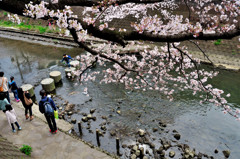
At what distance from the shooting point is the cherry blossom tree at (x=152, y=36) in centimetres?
364

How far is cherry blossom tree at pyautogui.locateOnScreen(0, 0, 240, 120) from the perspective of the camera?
12.0ft

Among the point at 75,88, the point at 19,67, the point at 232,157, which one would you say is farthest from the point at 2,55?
the point at 232,157

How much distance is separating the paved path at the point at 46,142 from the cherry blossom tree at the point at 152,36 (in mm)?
Answer: 2964

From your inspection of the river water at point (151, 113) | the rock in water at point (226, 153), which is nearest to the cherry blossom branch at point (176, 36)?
the river water at point (151, 113)

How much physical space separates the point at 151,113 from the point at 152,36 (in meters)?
7.58

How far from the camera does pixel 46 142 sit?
23.2 ft

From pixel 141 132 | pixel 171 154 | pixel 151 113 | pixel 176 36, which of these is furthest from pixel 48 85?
pixel 176 36

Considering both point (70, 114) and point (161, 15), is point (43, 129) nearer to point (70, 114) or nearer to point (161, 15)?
point (70, 114)

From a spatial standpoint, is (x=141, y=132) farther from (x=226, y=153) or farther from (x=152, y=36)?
(x=152, y=36)

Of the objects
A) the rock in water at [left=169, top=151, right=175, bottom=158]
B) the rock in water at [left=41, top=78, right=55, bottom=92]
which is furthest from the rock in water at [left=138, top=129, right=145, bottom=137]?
the rock in water at [left=41, top=78, right=55, bottom=92]

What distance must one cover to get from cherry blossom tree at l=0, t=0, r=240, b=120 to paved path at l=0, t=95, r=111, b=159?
296cm

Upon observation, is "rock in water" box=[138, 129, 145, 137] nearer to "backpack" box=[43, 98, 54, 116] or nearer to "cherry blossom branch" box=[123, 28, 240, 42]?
"backpack" box=[43, 98, 54, 116]

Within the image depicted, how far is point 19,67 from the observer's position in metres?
15.9

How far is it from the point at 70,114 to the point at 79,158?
4.26 meters
